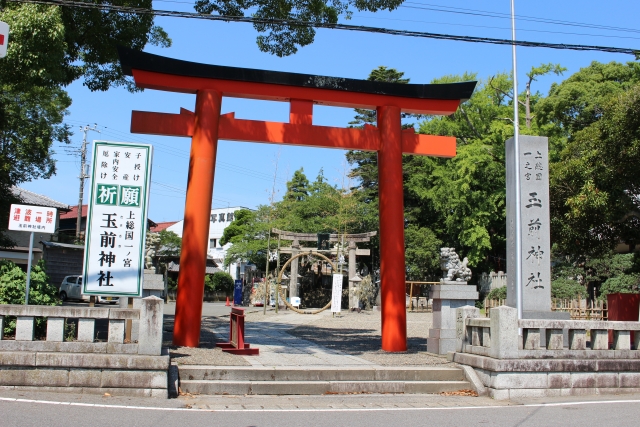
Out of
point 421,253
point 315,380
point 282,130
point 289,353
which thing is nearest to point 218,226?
point 421,253

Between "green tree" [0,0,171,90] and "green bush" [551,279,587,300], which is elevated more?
"green tree" [0,0,171,90]

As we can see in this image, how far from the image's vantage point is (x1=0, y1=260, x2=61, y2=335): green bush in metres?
9.26

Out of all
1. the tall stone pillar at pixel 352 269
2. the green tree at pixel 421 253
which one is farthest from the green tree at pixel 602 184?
the green tree at pixel 421 253

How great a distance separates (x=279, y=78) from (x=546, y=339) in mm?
6985

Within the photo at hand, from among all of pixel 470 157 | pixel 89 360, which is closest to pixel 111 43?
pixel 89 360

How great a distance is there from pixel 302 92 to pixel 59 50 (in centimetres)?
467

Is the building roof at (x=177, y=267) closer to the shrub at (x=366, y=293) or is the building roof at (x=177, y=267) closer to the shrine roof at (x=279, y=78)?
the shrub at (x=366, y=293)

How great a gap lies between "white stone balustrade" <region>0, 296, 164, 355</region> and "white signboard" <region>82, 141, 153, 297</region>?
0.77 metres

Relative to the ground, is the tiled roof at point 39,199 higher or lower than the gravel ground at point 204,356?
higher

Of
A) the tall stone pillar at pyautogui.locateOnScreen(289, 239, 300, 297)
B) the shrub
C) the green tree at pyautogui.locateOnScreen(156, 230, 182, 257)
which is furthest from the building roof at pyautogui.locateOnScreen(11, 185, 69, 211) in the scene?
the shrub

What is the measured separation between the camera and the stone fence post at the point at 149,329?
803 centimetres

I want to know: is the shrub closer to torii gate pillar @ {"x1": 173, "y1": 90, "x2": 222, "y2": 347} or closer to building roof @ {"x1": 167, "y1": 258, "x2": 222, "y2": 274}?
building roof @ {"x1": 167, "y1": 258, "x2": 222, "y2": 274}

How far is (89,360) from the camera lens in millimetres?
7828

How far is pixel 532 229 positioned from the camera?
1235 centimetres
